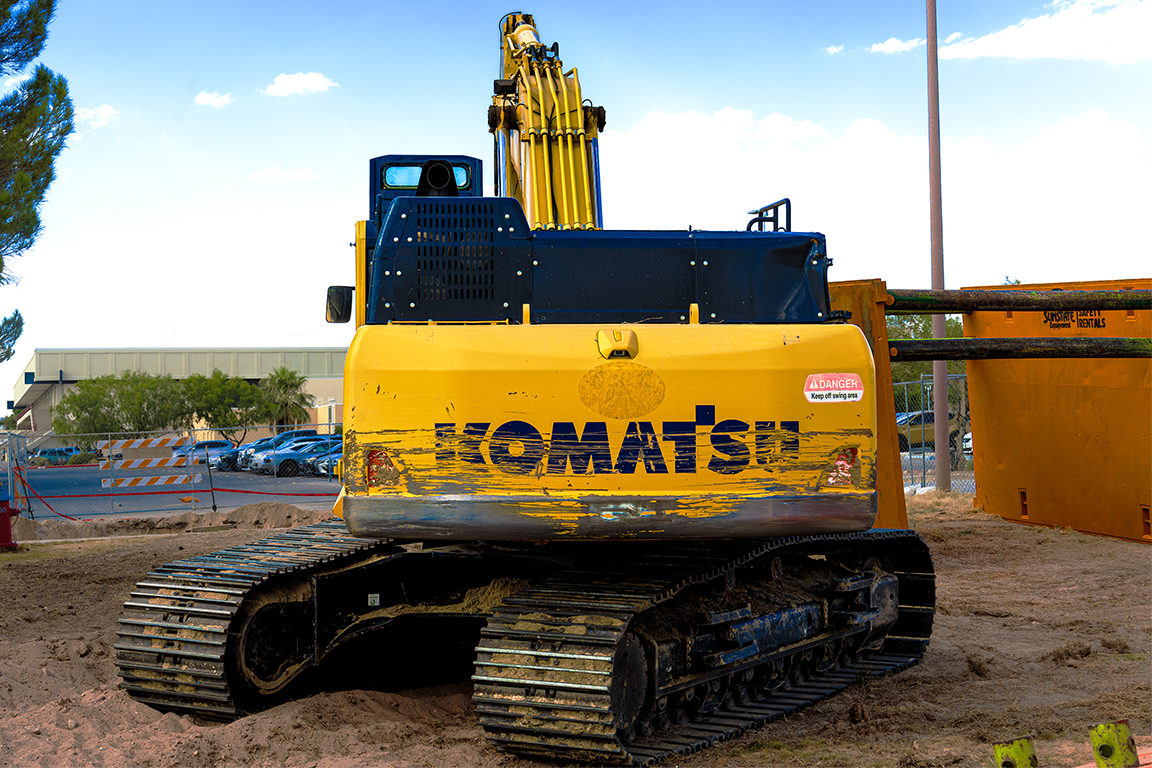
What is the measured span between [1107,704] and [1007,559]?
632cm

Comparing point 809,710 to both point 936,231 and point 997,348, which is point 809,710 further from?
point 936,231

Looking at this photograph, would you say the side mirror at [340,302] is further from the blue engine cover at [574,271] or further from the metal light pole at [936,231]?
the metal light pole at [936,231]

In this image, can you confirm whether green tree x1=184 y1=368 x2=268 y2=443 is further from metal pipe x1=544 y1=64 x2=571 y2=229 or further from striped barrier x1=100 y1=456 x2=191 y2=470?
metal pipe x1=544 y1=64 x2=571 y2=229

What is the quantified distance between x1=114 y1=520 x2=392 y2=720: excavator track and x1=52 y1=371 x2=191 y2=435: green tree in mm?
50294

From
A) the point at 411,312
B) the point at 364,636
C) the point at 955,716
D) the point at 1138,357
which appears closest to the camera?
the point at 411,312

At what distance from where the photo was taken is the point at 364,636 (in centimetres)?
670

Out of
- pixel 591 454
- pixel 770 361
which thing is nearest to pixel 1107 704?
pixel 770 361

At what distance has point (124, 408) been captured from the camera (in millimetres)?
53719

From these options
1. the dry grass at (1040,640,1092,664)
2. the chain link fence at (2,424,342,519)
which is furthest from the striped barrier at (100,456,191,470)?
the dry grass at (1040,640,1092,664)

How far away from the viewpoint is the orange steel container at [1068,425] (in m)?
12.9

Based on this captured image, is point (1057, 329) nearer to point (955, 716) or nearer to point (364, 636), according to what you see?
point (955, 716)

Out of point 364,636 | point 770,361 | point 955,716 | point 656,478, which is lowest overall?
point 955,716

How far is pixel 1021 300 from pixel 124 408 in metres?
51.1

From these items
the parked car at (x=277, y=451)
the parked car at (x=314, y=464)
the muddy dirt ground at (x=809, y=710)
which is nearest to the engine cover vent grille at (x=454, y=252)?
the muddy dirt ground at (x=809, y=710)
